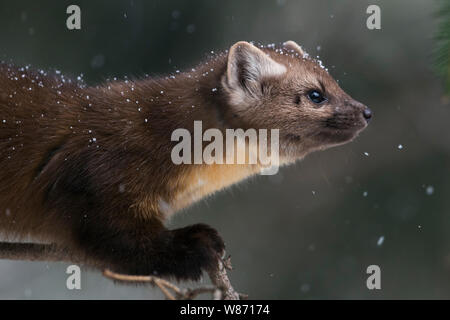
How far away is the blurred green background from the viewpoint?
7.19 meters

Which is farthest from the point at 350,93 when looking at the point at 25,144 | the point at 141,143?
the point at 25,144

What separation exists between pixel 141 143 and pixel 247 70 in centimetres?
62

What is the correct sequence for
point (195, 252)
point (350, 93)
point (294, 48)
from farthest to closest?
point (350, 93)
point (294, 48)
point (195, 252)

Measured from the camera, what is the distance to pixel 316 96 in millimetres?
3420

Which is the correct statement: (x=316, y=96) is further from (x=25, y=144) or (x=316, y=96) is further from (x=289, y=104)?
(x=25, y=144)

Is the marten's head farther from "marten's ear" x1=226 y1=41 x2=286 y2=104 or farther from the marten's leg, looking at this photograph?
the marten's leg

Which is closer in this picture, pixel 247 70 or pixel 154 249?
pixel 154 249

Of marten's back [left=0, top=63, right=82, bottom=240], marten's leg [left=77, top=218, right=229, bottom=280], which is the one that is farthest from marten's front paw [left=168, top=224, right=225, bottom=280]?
marten's back [left=0, top=63, right=82, bottom=240]

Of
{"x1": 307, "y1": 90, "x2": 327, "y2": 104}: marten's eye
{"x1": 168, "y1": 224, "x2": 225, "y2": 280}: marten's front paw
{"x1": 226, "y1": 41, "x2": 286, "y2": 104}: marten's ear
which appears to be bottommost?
{"x1": 168, "y1": 224, "x2": 225, "y2": 280}: marten's front paw

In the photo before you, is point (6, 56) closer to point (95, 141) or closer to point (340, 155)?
point (340, 155)

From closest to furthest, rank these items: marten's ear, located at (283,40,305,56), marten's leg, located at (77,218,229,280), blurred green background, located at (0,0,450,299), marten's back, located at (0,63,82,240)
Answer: marten's leg, located at (77,218,229,280)
marten's back, located at (0,63,82,240)
marten's ear, located at (283,40,305,56)
blurred green background, located at (0,0,450,299)

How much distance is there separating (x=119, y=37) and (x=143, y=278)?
17.5ft

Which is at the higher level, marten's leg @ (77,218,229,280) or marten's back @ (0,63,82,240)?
marten's back @ (0,63,82,240)

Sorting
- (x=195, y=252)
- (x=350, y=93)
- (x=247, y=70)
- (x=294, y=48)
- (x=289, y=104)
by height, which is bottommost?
(x=195, y=252)
